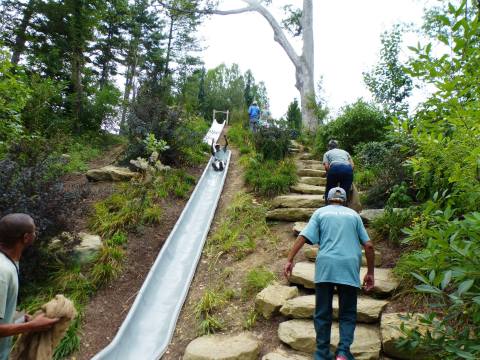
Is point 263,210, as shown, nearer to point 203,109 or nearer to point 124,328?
point 124,328

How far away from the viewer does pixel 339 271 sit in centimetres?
318

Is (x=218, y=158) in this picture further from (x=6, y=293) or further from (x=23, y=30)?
(x=6, y=293)

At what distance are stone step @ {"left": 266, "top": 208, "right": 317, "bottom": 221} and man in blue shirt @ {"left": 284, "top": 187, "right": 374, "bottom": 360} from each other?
3.24m

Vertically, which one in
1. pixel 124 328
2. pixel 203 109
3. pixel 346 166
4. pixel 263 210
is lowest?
pixel 124 328

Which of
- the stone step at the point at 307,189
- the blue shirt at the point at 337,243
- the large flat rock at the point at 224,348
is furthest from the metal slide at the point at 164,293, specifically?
the blue shirt at the point at 337,243

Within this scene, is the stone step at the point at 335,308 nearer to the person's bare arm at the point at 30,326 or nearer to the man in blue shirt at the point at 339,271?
the man in blue shirt at the point at 339,271

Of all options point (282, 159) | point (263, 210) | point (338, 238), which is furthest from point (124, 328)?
point (282, 159)

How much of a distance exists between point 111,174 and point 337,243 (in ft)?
21.0

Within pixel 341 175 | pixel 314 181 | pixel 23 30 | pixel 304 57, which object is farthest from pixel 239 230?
pixel 23 30

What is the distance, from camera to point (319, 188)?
8008 mm

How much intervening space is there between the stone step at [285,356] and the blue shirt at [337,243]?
93 centimetres

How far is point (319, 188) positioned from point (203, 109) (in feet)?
52.4

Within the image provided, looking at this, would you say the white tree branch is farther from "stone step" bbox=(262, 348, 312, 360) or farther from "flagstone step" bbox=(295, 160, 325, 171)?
"stone step" bbox=(262, 348, 312, 360)

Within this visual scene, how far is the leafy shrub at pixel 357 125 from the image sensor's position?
957 cm
